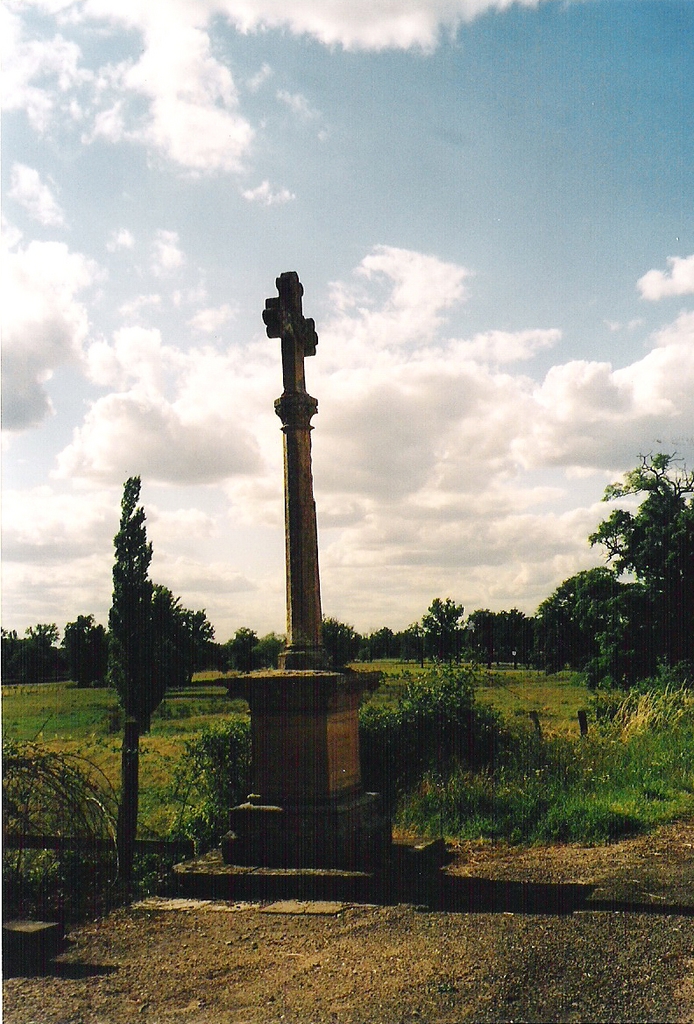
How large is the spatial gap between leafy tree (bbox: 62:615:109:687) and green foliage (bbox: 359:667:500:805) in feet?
78.1

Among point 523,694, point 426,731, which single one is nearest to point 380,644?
point 523,694

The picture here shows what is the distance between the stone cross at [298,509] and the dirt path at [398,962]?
6.74ft

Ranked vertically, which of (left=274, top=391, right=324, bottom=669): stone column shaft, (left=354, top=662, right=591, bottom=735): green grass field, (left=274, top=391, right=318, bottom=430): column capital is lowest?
(left=354, top=662, right=591, bottom=735): green grass field

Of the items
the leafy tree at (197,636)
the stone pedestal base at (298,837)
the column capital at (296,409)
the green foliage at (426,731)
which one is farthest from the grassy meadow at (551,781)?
the leafy tree at (197,636)

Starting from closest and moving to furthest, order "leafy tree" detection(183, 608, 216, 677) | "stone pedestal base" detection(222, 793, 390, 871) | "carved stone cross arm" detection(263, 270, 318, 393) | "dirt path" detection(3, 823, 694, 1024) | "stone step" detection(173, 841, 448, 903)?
"dirt path" detection(3, 823, 694, 1024) → "stone step" detection(173, 841, 448, 903) → "stone pedestal base" detection(222, 793, 390, 871) → "carved stone cross arm" detection(263, 270, 318, 393) → "leafy tree" detection(183, 608, 216, 677)

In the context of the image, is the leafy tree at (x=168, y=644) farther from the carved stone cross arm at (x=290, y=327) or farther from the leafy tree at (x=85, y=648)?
the carved stone cross arm at (x=290, y=327)

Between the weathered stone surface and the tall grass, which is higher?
the weathered stone surface

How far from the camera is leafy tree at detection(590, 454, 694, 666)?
24.1 metres

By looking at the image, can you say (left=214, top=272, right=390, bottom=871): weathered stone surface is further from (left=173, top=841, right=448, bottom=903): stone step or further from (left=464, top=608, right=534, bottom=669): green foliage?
(left=464, top=608, right=534, bottom=669): green foliage

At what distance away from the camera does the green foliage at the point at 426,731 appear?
1010 centimetres

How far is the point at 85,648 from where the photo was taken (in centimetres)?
3309

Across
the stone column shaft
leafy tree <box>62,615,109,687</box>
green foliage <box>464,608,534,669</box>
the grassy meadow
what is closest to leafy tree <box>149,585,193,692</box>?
leafy tree <box>62,615,109,687</box>

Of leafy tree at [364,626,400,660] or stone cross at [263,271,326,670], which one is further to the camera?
leafy tree at [364,626,400,660]

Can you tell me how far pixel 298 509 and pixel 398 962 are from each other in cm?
373
